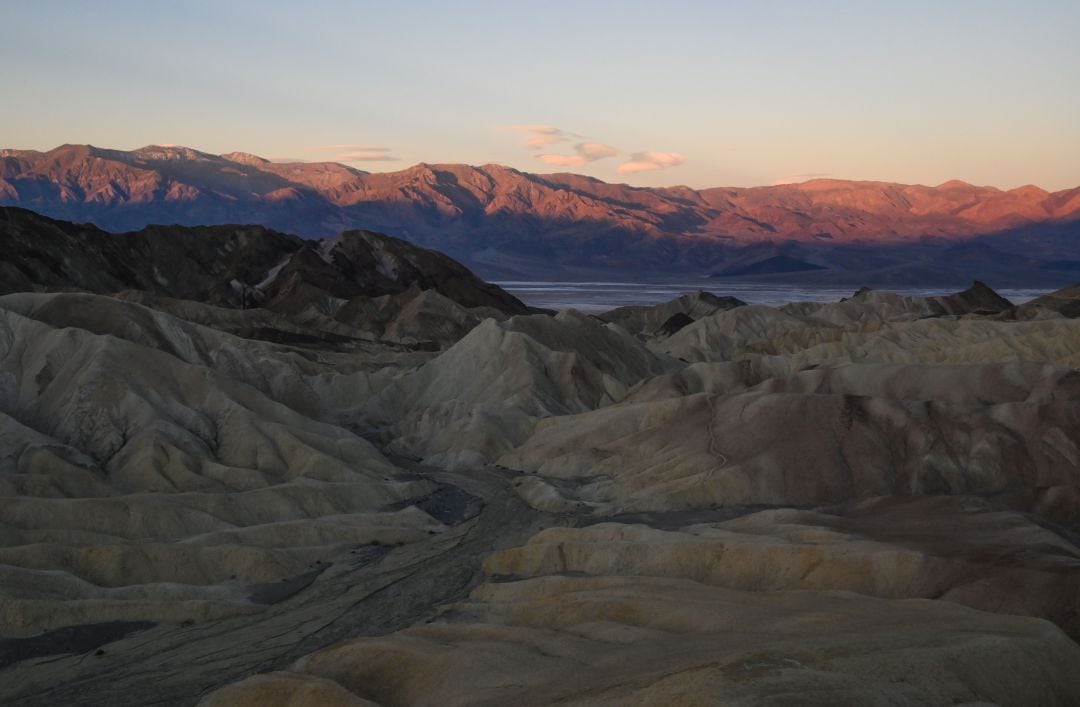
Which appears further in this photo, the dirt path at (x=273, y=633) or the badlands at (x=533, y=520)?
the dirt path at (x=273, y=633)

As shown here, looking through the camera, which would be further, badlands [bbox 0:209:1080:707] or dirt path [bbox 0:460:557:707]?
dirt path [bbox 0:460:557:707]

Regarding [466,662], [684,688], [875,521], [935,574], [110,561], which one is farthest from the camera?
[875,521]

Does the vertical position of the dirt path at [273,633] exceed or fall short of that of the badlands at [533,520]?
it falls short

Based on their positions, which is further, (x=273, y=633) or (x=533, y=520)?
(x=533, y=520)

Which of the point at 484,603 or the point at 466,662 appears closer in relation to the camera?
the point at 466,662

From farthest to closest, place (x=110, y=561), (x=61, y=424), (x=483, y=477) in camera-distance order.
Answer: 1. (x=483, y=477)
2. (x=61, y=424)
3. (x=110, y=561)

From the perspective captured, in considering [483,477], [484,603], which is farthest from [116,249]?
[484,603]

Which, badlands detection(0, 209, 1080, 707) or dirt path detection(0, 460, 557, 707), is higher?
badlands detection(0, 209, 1080, 707)

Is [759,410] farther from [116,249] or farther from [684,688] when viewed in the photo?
[116,249]
